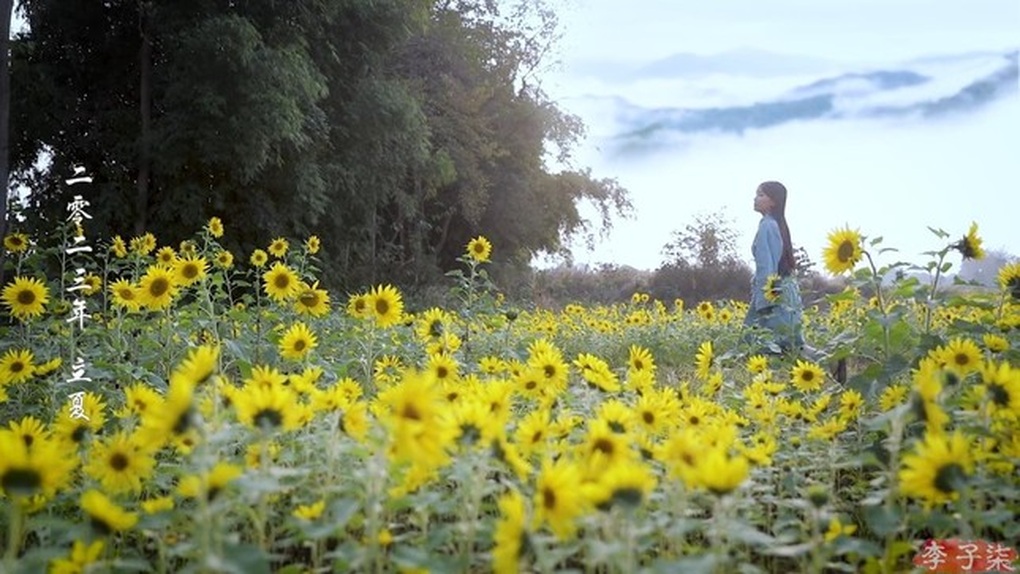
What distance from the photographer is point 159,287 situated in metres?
3.71

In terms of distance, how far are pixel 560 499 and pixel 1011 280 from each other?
8.21 feet

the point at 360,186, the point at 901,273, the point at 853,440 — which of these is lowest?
the point at 853,440

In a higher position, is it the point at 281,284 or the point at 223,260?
the point at 223,260

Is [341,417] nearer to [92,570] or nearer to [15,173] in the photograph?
[92,570]

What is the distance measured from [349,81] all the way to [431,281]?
4380mm

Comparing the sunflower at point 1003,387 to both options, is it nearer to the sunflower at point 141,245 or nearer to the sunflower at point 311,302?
the sunflower at point 311,302

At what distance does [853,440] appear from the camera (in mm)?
3080

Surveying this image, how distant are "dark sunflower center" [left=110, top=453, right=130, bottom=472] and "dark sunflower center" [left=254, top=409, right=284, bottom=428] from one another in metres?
0.34

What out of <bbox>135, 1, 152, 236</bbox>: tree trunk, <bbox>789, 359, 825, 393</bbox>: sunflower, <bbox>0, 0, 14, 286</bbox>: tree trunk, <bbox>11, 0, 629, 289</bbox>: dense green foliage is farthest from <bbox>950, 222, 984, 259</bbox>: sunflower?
<bbox>135, 1, 152, 236</bbox>: tree trunk

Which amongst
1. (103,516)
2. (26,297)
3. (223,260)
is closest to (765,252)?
(223,260)

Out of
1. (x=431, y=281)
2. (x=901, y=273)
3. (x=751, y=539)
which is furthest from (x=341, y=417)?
(x=431, y=281)

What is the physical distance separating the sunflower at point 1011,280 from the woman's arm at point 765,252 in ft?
10.9

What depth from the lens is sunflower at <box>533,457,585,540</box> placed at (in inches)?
52.2

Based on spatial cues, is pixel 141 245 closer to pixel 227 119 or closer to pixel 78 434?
pixel 78 434
